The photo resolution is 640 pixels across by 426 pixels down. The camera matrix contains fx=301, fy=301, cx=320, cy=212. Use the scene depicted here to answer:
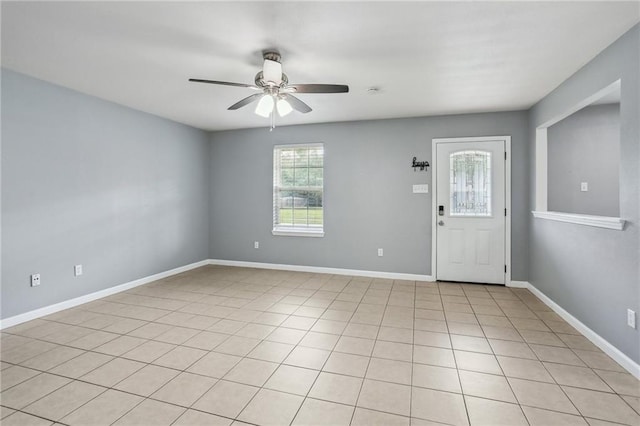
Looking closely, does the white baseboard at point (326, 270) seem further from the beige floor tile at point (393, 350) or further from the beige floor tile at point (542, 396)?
the beige floor tile at point (542, 396)

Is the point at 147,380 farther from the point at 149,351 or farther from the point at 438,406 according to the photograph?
the point at 438,406

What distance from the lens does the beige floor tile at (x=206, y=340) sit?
257 centimetres

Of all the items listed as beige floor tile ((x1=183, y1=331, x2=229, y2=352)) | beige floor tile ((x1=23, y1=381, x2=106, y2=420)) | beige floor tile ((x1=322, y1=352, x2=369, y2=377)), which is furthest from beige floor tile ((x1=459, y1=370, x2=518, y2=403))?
beige floor tile ((x1=23, y1=381, x2=106, y2=420))

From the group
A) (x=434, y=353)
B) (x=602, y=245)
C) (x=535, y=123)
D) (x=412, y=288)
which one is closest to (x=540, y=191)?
(x=535, y=123)

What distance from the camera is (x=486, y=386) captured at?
201 cm

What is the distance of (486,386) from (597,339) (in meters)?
1.36

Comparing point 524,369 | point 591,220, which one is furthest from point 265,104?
point 591,220

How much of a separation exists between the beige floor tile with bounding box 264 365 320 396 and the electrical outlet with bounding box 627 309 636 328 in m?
2.28

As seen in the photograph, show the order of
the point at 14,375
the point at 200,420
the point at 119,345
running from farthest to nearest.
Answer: the point at 119,345 → the point at 14,375 → the point at 200,420

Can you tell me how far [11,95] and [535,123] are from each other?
590cm

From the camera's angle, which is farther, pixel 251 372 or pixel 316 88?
pixel 316 88

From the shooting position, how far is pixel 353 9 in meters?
1.98

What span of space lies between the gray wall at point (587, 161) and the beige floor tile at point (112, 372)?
541 cm

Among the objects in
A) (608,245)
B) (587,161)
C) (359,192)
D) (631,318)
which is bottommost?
(631,318)
